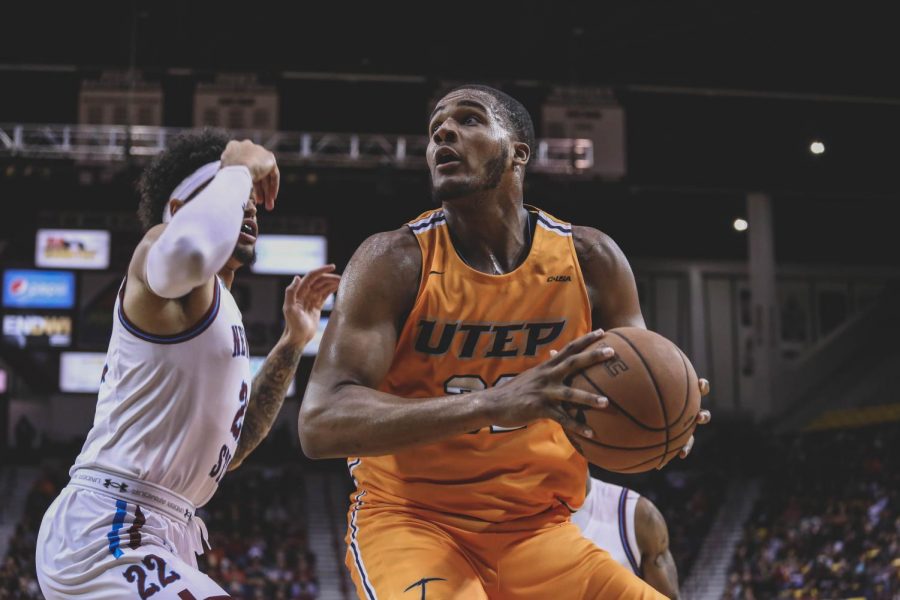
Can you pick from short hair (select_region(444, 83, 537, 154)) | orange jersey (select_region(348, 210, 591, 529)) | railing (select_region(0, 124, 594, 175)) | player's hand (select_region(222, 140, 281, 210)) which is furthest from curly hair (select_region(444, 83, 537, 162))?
railing (select_region(0, 124, 594, 175))

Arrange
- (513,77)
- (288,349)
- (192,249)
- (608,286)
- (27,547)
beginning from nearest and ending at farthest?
(192,249) < (608,286) < (288,349) < (27,547) < (513,77)

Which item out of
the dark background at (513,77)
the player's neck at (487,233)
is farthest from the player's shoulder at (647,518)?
the dark background at (513,77)

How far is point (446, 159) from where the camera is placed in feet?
11.7

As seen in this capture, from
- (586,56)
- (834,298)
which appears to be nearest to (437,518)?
(586,56)

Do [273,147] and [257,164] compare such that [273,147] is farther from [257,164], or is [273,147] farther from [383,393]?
[383,393]

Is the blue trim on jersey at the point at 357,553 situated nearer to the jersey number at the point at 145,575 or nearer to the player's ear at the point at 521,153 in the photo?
the jersey number at the point at 145,575

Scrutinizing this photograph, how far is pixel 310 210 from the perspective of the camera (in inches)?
774

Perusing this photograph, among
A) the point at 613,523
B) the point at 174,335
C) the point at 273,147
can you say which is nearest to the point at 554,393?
the point at 174,335

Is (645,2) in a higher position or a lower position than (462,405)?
higher

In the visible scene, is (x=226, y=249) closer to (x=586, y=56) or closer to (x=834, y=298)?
(x=586, y=56)

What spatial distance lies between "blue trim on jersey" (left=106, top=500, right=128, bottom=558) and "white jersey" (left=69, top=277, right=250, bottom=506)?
95 millimetres

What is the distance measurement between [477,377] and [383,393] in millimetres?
413

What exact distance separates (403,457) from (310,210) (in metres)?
16.6

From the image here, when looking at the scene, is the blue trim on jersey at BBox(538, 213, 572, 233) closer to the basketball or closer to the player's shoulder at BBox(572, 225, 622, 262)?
the player's shoulder at BBox(572, 225, 622, 262)
